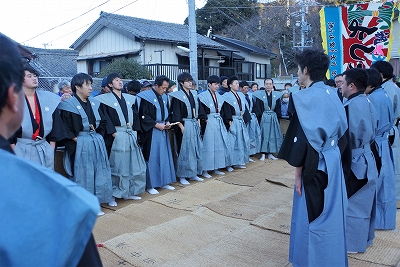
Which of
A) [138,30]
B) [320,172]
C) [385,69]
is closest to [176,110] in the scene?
[385,69]

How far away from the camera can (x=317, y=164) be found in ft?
9.80

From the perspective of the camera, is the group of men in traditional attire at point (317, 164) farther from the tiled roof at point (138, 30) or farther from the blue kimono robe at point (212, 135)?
the tiled roof at point (138, 30)

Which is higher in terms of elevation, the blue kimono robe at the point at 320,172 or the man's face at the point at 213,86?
the man's face at the point at 213,86

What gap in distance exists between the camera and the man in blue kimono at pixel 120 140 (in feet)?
17.9

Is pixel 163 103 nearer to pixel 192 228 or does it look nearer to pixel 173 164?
pixel 173 164

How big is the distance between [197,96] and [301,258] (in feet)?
14.2

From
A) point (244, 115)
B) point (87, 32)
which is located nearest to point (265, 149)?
point (244, 115)

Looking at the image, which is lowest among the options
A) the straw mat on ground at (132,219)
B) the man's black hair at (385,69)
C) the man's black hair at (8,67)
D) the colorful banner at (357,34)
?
the straw mat on ground at (132,219)

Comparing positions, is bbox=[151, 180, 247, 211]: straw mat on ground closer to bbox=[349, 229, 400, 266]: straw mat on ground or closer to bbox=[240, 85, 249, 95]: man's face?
bbox=[349, 229, 400, 266]: straw mat on ground

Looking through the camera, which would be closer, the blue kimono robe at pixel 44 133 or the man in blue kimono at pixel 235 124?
the blue kimono robe at pixel 44 133

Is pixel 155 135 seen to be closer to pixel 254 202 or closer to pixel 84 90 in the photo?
pixel 84 90

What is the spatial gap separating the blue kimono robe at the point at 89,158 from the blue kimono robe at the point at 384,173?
3665mm

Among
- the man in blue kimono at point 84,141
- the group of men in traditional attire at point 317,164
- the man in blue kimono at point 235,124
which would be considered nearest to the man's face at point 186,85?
the man in blue kimono at point 235,124

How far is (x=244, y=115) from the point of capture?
320 inches
